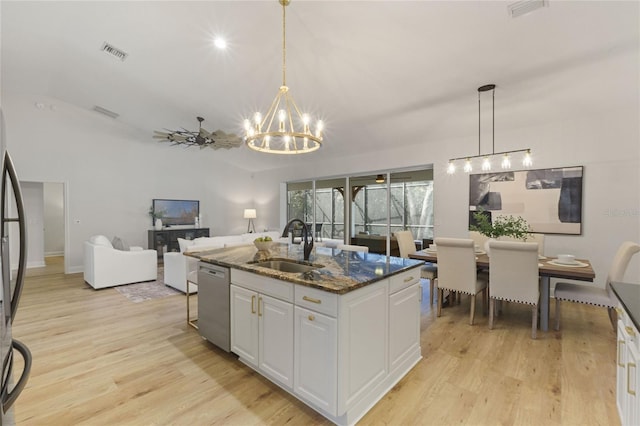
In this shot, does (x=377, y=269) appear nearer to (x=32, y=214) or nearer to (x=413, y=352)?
(x=413, y=352)

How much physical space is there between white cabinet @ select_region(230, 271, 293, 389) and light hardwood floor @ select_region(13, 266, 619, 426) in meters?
0.18

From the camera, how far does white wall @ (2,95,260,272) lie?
5766mm

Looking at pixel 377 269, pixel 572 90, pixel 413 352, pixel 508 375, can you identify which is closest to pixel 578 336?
pixel 508 375

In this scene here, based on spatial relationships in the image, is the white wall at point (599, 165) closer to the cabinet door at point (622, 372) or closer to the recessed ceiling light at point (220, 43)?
the cabinet door at point (622, 372)

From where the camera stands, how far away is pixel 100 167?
21.8 feet

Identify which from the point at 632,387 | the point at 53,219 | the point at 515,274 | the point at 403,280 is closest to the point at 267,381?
the point at 403,280

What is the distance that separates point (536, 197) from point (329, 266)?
3950 millimetres

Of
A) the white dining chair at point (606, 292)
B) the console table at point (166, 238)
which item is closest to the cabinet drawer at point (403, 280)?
the white dining chair at point (606, 292)

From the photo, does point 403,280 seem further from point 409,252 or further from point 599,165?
point 599,165

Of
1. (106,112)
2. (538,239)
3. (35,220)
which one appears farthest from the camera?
(35,220)

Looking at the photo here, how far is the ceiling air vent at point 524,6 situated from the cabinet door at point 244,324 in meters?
3.22

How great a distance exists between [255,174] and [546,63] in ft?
25.6

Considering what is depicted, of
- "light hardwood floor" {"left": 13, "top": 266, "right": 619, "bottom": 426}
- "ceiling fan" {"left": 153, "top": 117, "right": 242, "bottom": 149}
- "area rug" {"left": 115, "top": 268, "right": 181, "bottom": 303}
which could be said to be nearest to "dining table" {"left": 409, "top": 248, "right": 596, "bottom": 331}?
"light hardwood floor" {"left": 13, "top": 266, "right": 619, "bottom": 426}

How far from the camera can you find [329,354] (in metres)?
1.74
